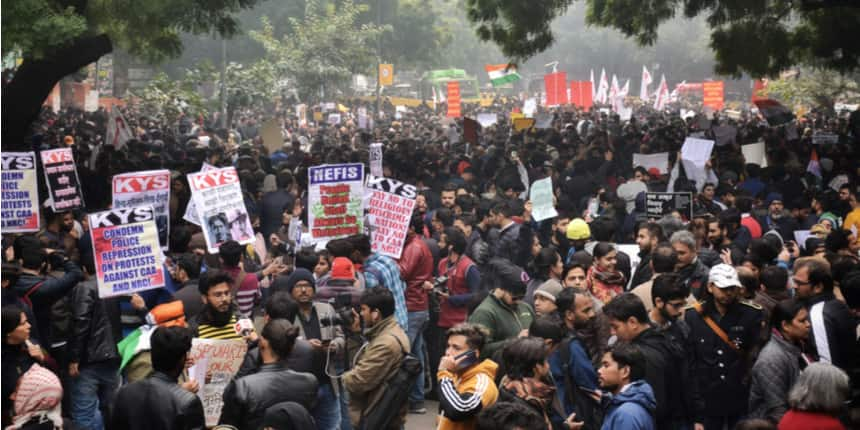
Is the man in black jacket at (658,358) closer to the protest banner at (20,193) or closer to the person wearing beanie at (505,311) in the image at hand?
the person wearing beanie at (505,311)

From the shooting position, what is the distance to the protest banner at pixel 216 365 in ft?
22.5

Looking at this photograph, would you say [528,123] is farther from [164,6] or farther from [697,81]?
[697,81]

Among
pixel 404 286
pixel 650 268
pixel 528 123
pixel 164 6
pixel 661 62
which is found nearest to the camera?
pixel 650 268

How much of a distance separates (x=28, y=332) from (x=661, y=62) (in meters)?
85.4

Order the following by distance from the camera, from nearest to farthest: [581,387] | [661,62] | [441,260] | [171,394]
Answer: [171,394] < [581,387] < [441,260] < [661,62]

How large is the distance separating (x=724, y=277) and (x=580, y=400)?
4.23 feet

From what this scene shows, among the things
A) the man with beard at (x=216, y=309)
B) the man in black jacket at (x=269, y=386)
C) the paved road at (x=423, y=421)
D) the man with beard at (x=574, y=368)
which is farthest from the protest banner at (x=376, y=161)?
the man in black jacket at (x=269, y=386)

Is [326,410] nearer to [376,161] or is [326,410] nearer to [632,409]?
[632,409]

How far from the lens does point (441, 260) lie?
35.3 ft

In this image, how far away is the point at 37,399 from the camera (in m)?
6.06

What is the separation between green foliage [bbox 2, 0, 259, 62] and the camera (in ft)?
45.2

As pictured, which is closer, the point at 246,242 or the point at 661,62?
the point at 246,242

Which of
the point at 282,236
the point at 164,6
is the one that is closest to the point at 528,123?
the point at 164,6

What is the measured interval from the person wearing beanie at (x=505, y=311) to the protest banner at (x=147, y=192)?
143 inches
